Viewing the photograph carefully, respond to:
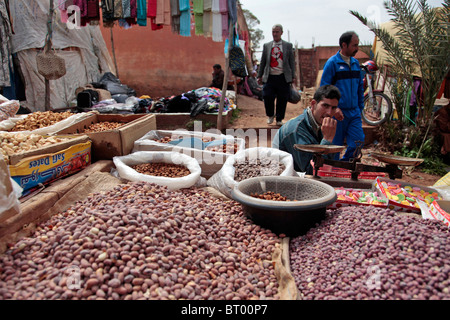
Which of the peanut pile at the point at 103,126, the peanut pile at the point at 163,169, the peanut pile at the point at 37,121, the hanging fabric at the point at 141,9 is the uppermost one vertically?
the hanging fabric at the point at 141,9

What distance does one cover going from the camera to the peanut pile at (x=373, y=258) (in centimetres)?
120

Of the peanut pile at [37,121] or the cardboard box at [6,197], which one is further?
the peanut pile at [37,121]

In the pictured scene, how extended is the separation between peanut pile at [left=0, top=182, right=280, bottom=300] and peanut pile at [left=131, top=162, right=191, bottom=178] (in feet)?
1.66

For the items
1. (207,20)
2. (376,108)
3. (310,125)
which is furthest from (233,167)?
(376,108)

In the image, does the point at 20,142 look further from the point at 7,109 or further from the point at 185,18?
the point at 185,18

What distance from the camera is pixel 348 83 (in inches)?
141

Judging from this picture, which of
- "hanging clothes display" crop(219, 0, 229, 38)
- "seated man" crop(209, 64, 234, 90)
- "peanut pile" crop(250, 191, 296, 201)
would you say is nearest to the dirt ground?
"seated man" crop(209, 64, 234, 90)

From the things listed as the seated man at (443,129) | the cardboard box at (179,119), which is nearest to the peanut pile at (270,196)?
the cardboard box at (179,119)

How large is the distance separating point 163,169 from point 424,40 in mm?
4728

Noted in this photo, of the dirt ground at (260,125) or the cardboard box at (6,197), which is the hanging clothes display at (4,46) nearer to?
the dirt ground at (260,125)

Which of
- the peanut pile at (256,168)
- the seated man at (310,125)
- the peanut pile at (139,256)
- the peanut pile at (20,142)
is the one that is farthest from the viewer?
the seated man at (310,125)

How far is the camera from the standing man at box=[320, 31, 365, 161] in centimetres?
354

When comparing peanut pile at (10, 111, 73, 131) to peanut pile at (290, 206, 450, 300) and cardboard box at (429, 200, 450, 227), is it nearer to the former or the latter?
peanut pile at (290, 206, 450, 300)

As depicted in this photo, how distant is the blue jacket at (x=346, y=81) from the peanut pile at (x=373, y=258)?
2.06 meters
